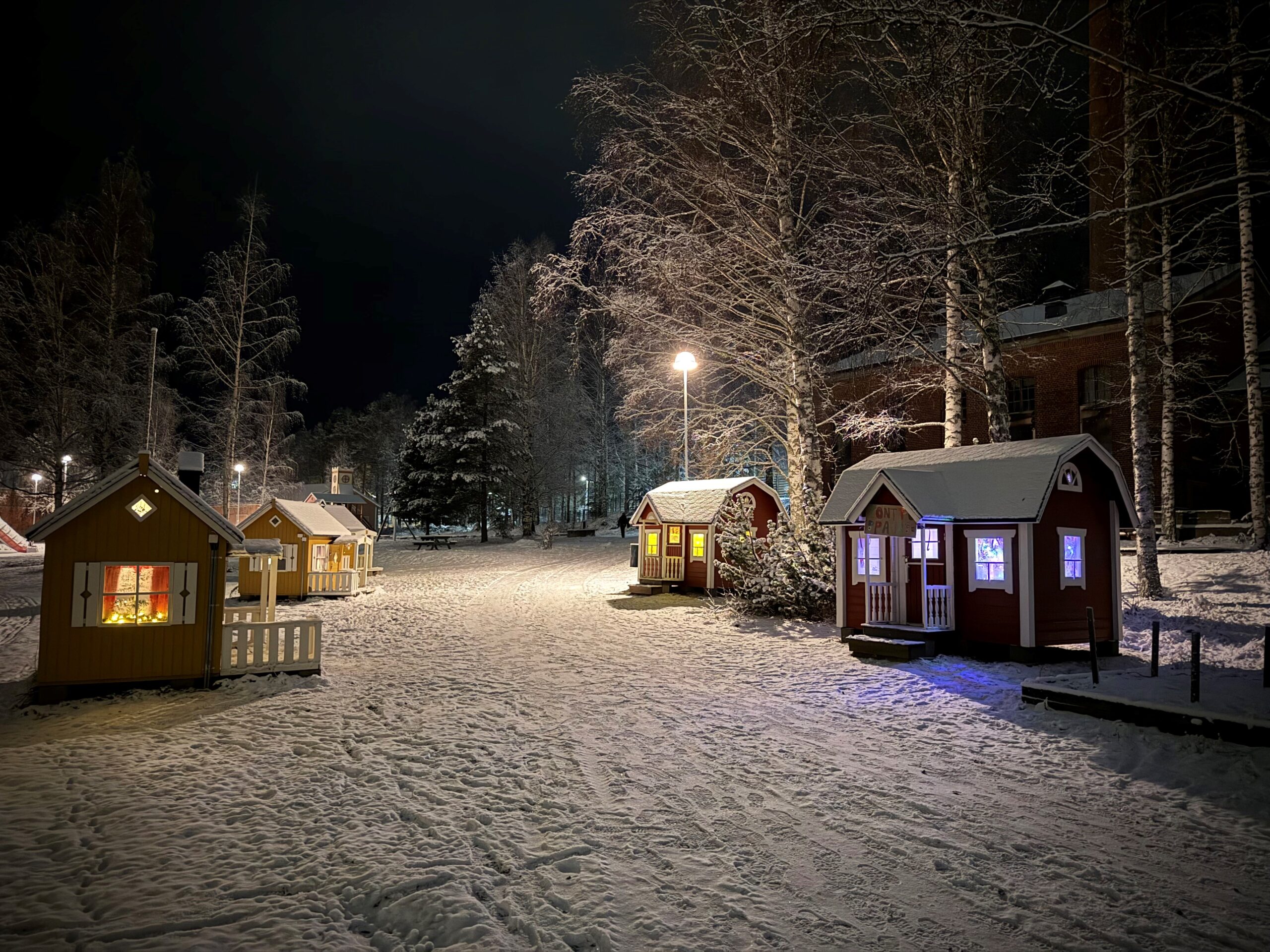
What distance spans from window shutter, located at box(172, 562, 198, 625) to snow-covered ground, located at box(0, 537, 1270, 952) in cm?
103

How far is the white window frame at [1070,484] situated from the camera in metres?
11.0

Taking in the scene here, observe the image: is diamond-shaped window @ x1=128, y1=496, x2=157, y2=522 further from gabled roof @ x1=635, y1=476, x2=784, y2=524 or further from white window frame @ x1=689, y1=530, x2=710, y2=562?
white window frame @ x1=689, y1=530, x2=710, y2=562

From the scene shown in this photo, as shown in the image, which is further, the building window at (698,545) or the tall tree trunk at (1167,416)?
the building window at (698,545)

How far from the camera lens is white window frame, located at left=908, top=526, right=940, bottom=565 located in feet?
37.6

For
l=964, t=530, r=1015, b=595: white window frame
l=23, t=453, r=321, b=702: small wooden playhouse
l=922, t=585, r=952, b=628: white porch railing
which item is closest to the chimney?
l=23, t=453, r=321, b=702: small wooden playhouse

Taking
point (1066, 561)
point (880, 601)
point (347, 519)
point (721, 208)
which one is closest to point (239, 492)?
point (347, 519)

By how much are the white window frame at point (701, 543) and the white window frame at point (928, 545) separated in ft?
27.1

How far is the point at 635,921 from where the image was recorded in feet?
12.3

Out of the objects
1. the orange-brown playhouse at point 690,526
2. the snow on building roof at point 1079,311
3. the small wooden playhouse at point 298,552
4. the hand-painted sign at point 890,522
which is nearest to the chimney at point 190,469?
the small wooden playhouse at point 298,552

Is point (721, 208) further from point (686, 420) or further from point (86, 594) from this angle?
point (86, 594)

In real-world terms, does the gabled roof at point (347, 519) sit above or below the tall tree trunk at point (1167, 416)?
below

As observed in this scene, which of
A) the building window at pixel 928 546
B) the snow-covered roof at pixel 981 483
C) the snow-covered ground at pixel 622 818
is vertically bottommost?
the snow-covered ground at pixel 622 818

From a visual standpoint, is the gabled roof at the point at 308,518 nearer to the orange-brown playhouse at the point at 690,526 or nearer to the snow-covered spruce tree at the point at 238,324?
the snow-covered spruce tree at the point at 238,324

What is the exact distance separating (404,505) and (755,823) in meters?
35.9
